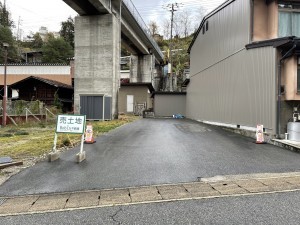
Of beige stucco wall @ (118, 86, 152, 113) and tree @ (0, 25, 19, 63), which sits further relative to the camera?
tree @ (0, 25, 19, 63)

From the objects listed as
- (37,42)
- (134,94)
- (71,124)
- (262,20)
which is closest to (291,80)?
(262,20)

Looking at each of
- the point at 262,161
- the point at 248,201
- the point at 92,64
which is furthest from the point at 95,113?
the point at 248,201

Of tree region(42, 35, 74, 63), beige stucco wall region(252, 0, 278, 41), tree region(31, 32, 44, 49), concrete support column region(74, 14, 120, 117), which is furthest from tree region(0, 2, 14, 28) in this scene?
beige stucco wall region(252, 0, 278, 41)

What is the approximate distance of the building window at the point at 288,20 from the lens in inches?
476

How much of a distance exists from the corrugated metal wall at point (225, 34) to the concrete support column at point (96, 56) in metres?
7.10

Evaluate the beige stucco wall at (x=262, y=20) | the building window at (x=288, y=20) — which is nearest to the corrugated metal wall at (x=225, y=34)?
the beige stucco wall at (x=262, y=20)

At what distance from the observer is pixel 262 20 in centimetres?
1226

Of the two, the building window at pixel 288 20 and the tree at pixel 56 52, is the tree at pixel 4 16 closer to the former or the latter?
the tree at pixel 56 52

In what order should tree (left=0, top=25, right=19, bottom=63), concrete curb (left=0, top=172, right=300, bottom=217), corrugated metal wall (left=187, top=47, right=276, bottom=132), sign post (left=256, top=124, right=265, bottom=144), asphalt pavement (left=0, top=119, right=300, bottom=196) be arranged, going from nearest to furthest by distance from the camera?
concrete curb (left=0, top=172, right=300, bottom=217) → asphalt pavement (left=0, top=119, right=300, bottom=196) → sign post (left=256, top=124, right=265, bottom=144) → corrugated metal wall (left=187, top=47, right=276, bottom=132) → tree (left=0, top=25, right=19, bottom=63)

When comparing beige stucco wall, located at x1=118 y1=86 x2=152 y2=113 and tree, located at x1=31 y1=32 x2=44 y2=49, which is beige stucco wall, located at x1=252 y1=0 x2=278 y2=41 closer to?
beige stucco wall, located at x1=118 y1=86 x2=152 y2=113

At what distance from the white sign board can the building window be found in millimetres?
9596

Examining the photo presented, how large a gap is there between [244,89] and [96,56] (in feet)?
42.7

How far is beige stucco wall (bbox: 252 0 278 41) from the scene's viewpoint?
12030mm

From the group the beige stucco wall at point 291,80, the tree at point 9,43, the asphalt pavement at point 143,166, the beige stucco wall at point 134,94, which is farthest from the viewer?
the tree at point 9,43
